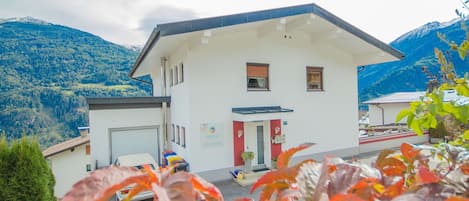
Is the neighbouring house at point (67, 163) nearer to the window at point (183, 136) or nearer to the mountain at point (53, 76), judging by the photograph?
the window at point (183, 136)

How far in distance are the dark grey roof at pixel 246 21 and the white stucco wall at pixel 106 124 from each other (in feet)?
8.11

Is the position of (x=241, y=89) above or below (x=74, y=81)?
below

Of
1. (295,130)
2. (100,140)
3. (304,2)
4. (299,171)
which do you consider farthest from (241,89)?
(299,171)

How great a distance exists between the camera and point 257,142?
10250 millimetres

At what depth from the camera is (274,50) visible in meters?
10.5

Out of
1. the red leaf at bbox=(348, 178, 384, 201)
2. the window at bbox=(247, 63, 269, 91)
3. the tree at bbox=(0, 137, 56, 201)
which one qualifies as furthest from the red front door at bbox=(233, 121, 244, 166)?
the red leaf at bbox=(348, 178, 384, 201)

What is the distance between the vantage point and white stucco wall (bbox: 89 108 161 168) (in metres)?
9.81

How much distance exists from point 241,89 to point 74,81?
5199 cm

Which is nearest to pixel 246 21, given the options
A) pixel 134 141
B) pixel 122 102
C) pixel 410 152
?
pixel 122 102

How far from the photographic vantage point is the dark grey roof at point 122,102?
9781 millimetres

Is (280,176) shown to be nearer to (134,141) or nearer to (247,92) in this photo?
(247,92)

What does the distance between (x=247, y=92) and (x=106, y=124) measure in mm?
5499

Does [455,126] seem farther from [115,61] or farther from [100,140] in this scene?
[115,61]

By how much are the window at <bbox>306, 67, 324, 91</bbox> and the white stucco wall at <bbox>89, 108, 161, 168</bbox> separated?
Result: 6.97m
